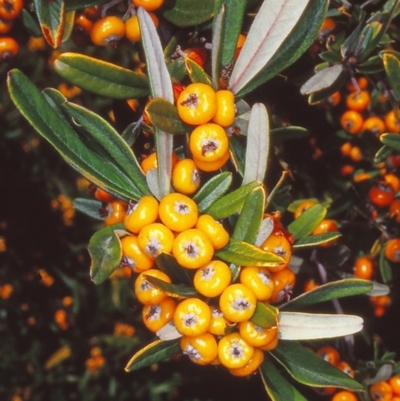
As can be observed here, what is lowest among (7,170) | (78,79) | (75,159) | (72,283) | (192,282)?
(72,283)

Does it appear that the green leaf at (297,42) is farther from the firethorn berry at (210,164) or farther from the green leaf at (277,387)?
the green leaf at (277,387)

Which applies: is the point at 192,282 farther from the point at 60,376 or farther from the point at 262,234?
the point at 60,376

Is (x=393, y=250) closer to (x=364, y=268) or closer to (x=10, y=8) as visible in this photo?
(x=364, y=268)

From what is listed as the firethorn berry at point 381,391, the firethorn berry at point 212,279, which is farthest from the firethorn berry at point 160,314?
the firethorn berry at point 381,391

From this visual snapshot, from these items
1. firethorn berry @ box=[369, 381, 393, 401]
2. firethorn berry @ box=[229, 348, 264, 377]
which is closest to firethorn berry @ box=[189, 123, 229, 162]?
firethorn berry @ box=[229, 348, 264, 377]

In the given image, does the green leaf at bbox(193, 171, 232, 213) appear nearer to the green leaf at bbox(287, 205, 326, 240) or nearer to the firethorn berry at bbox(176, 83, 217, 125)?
the firethorn berry at bbox(176, 83, 217, 125)

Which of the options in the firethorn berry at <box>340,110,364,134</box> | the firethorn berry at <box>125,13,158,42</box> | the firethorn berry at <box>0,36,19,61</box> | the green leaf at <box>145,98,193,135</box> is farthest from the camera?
the firethorn berry at <box>340,110,364,134</box>

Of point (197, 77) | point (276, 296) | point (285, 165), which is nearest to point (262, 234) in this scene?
point (276, 296)

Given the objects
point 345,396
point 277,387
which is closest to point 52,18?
point 277,387

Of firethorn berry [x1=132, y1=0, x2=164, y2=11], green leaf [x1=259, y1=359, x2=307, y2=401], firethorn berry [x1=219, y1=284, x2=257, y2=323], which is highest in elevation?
firethorn berry [x1=132, y1=0, x2=164, y2=11]
